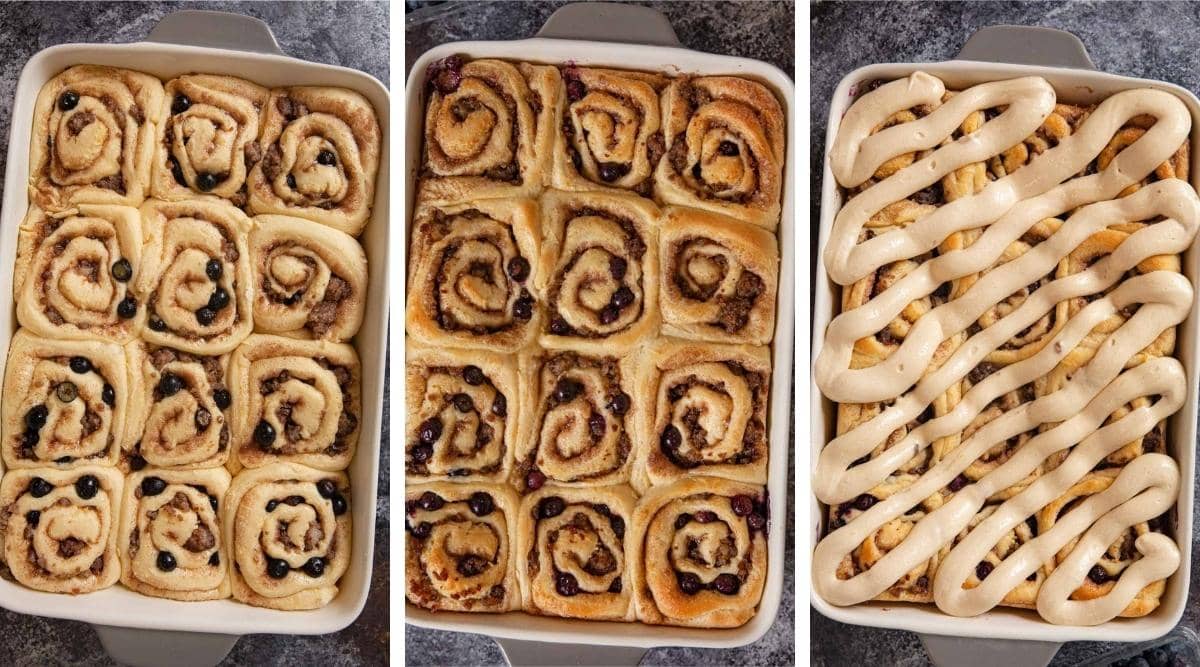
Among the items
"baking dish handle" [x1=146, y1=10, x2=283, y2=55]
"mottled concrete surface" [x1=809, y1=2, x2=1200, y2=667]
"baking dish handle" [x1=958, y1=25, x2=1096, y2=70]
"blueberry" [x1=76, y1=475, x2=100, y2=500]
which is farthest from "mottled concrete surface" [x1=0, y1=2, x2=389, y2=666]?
"baking dish handle" [x1=958, y1=25, x2=1096, y2=70]

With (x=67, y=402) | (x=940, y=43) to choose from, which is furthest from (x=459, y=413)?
(x=940, y=43)

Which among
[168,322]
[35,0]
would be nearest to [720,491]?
[168,322]

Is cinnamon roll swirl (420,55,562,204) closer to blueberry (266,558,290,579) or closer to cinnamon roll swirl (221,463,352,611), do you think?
cinnamon roll swirl (221,463,352,611)

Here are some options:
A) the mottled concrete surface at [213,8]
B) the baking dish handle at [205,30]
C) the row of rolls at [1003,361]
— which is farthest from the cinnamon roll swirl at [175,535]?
the row of rolls at [1003,361]

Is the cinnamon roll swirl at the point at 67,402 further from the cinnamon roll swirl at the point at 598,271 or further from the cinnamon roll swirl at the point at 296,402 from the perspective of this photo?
the cinnamon roll swirl at the point at 598,271

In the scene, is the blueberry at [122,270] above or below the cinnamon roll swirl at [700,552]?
above
